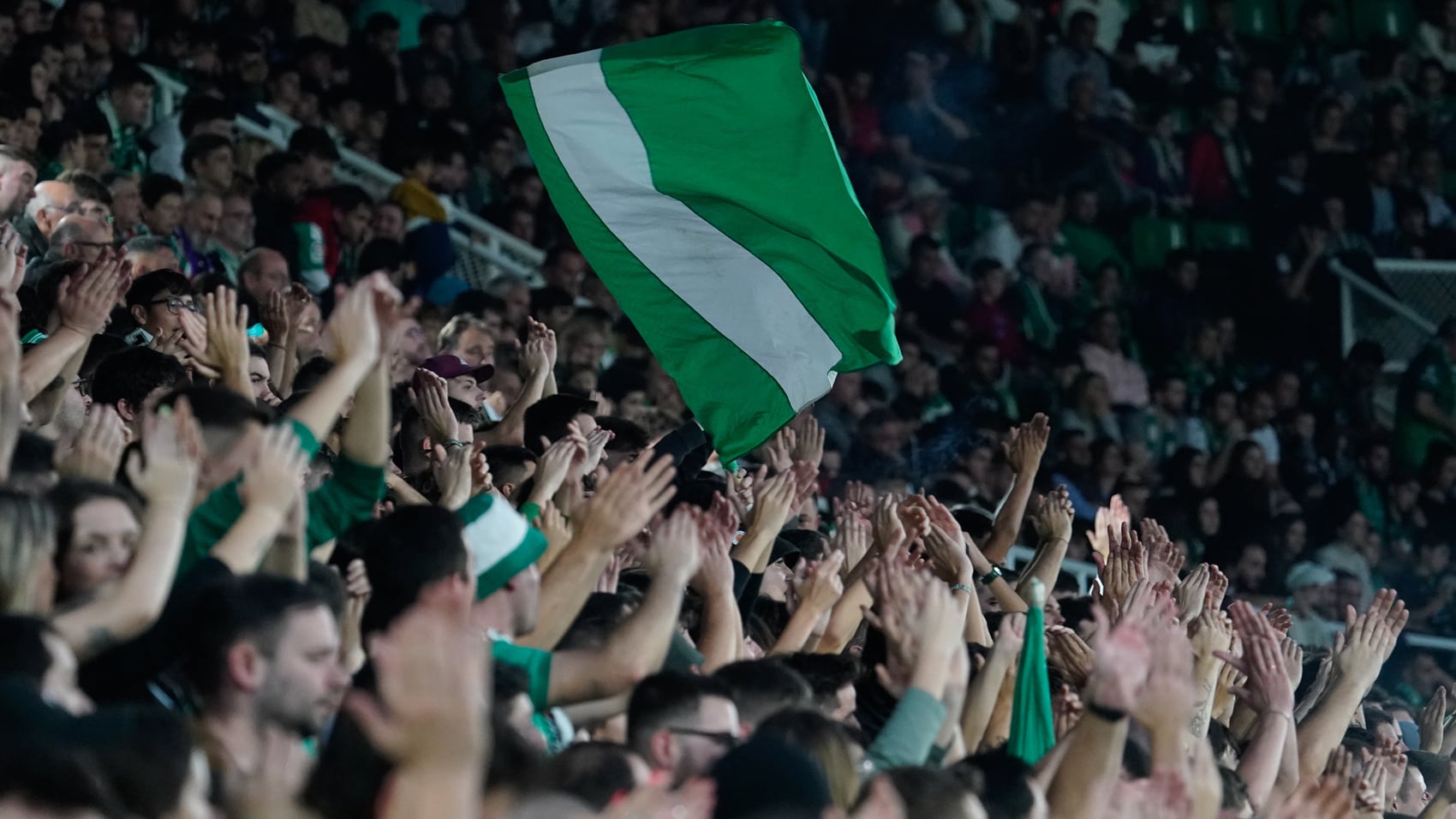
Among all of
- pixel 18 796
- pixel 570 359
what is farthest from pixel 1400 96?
pixel 18 796

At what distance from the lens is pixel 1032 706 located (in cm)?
523

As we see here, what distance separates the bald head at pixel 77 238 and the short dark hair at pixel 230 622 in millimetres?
3735

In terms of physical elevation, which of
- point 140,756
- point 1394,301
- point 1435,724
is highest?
point 140,756

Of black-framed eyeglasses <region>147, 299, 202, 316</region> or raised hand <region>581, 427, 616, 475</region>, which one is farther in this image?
black-framed eyeglasses <region>147, 299, 202, 316</region>

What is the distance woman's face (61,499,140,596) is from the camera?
4.21 metres

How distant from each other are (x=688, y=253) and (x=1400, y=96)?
9.85 metres

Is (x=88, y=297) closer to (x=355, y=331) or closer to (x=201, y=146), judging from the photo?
(x=355, y=331)

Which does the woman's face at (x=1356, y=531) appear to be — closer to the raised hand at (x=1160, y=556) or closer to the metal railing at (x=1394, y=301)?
the metal railing at (x=1394, y=301)

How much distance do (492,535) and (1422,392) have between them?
33.4ft

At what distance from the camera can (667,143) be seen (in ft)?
24.6

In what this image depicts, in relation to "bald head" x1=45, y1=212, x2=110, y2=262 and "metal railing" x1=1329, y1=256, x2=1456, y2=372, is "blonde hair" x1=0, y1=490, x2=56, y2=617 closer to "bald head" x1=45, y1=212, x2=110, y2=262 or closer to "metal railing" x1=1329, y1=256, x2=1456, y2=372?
"bald head" x1=45, y1=212, x2=110, y2=262

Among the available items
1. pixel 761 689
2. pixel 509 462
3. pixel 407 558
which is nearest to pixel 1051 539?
pixel 509 462

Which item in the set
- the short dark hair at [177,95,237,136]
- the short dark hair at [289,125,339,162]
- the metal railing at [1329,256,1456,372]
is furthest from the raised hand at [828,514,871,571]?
the metal railing at [1329,256,1456,372]

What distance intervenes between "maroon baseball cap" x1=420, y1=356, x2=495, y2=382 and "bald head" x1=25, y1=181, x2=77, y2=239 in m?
1.43
